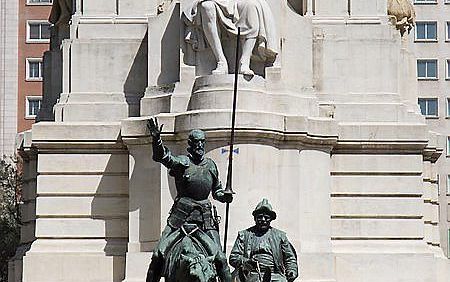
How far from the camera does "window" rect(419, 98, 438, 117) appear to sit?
76375mm

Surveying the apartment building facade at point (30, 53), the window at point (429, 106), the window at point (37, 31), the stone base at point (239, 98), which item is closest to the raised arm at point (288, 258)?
the stone base at point (239, 98)

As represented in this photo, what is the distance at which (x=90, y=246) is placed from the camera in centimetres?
3272

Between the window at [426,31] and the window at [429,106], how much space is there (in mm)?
3245

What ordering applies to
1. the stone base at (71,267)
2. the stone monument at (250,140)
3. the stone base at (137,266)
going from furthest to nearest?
the stone base at (71,267) → the stone base at (137,266) → the stone monument at (250,140)

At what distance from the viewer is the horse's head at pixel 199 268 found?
2370 centimetres

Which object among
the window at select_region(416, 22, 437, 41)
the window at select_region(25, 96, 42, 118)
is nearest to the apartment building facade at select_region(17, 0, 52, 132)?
the window at select_region(25, 96, 42, 118)

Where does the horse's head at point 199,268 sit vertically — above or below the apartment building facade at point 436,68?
below

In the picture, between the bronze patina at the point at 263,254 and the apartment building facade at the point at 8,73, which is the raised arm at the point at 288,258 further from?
the apartment building facade at the point at 8,73

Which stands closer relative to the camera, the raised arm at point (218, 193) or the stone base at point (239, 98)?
the raised arm at point (218, 193)

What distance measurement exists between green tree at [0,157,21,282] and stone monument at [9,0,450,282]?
1974 centimetres

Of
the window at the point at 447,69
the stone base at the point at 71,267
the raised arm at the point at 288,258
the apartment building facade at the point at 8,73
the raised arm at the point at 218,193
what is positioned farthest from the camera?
the window at the point at 447,69

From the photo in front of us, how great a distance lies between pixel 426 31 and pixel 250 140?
47785 mm

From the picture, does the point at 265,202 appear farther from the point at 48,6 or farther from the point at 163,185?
the point at 48,6

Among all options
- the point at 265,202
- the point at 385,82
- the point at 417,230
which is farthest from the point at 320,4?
the point at 265,202
